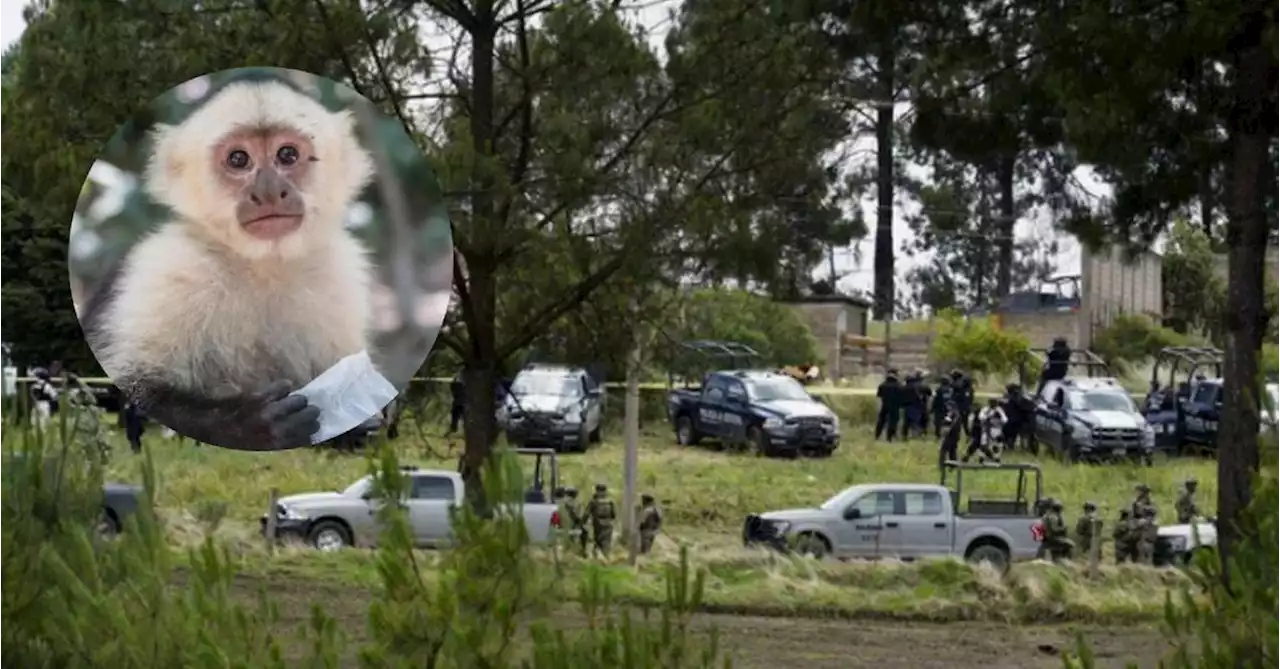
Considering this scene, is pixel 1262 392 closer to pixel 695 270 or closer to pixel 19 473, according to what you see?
pixel 19 473

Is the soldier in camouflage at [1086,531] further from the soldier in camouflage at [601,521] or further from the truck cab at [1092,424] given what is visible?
the truck cab at [1092,424]

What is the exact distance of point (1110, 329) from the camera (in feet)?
109

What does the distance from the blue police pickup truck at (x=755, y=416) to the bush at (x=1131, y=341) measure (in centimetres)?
1018

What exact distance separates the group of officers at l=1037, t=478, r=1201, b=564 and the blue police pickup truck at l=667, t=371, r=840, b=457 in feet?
27.2

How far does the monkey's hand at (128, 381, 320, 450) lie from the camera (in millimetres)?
6141

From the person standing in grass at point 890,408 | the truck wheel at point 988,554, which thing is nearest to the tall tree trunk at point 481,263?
the truck wheel at point 988,554

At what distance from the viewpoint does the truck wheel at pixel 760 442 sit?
2341 cm

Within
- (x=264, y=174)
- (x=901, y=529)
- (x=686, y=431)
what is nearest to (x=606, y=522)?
(x=901, y=529)

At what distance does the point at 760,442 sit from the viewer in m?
23.7

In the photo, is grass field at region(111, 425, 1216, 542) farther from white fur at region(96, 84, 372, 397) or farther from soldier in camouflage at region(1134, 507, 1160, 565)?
white fur at region(96, 84, 372, 397)

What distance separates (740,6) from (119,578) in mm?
6653

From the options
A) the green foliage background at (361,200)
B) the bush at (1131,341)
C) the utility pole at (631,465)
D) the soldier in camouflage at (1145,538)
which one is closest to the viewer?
the green foliage background at (361,200)

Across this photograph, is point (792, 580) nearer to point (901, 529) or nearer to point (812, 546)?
point (812, 546)

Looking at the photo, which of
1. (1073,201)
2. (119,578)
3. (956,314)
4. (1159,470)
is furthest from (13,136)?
(956,314)
